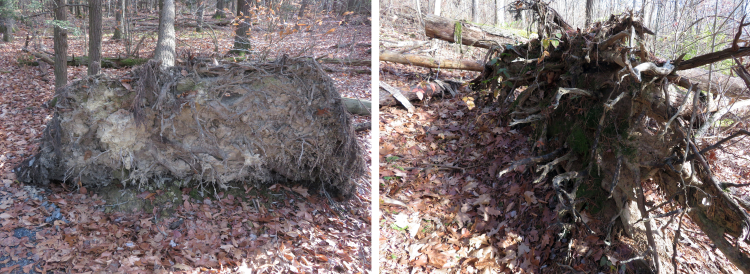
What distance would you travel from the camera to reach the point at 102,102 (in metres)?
4.79

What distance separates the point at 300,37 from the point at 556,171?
8037mm

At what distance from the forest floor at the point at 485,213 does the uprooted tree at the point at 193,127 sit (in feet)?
3.84

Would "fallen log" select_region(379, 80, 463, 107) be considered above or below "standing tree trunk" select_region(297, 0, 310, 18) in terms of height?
below

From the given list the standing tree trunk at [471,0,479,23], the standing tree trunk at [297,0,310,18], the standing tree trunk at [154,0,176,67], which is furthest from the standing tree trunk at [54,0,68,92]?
the standing tree trunk at [471,0,479,23]

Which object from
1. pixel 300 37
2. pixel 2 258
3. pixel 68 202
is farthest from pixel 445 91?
pixel 2 258

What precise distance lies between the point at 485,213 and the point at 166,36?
6674 mm

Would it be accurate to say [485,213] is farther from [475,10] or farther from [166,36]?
[475,10]

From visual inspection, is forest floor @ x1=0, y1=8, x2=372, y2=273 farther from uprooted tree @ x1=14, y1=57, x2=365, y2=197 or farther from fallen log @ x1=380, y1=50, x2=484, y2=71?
fallen log @ x1=380, y1=50, x2=484, y2=71

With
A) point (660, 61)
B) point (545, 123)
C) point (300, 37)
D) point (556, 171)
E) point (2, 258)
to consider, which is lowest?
point (2, 258)

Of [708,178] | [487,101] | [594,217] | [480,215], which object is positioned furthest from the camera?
[487,101]

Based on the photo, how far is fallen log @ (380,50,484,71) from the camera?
7.68 m

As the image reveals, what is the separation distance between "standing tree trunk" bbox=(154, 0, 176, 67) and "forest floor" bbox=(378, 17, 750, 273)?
4442mm

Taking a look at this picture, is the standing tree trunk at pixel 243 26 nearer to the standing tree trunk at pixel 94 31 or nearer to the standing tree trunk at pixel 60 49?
the standing tree trunk at pixel 94 31

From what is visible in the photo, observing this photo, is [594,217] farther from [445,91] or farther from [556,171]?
[445,91]
